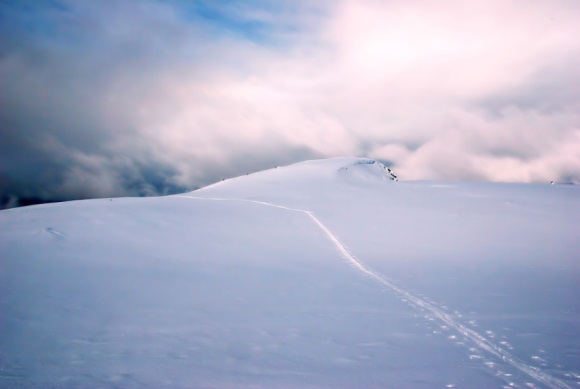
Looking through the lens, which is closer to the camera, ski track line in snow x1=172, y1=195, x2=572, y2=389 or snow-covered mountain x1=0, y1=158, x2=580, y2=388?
ski track line in snow x1=172, y1=195, x2=572, y2=389

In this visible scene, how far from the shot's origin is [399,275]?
13.3 metres

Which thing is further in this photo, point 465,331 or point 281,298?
point 281,298

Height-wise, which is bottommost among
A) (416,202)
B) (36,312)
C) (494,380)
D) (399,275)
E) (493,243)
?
(494,380)

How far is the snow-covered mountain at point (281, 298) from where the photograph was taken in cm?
681

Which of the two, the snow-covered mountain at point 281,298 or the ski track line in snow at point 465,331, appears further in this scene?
the snow-covered mountain at point 281,298

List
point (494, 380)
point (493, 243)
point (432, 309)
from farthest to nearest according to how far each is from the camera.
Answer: point (493, 243), point (432, 309), point (494, 380)

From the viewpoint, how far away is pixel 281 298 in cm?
1082

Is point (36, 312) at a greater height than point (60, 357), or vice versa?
point (36, 312)

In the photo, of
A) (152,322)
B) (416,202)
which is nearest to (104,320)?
(152,322)

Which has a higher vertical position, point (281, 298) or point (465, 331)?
point (281, 298)

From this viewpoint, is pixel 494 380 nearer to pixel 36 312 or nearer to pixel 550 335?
pixel 550 335

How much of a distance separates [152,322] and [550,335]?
8966mm

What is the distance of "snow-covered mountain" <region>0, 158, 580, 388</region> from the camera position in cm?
681

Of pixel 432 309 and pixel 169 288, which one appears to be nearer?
pixel 432 309
